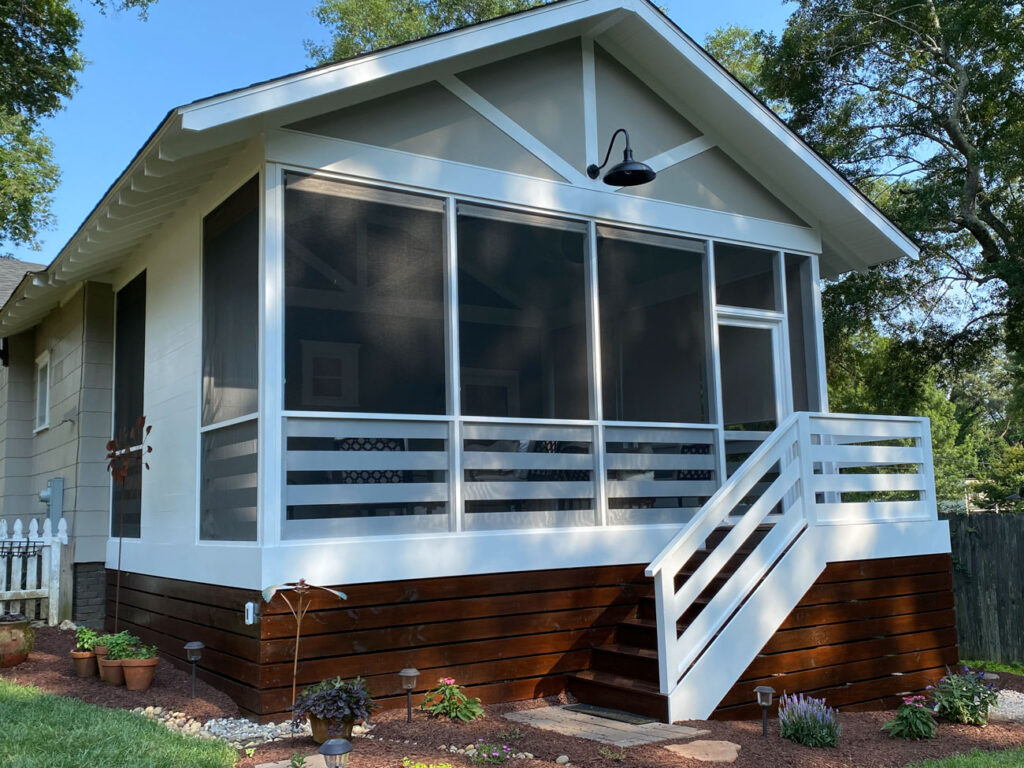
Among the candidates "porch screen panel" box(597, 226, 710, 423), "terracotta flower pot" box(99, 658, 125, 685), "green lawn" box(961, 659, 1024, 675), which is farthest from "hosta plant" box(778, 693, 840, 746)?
"green lawn" box(961, 659, 1024, 675)

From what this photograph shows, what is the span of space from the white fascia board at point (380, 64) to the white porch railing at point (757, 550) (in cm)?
342

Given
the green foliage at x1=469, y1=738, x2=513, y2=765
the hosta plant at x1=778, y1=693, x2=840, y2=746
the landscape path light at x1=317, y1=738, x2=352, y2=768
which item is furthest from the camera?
the hosta plant at x1=778, y1=693, x2=840, y2=746

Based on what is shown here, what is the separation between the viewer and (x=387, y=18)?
83.6 ft

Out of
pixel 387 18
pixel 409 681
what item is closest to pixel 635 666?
pixel 409 681

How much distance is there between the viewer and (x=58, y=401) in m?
10.2

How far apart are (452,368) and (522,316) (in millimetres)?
771

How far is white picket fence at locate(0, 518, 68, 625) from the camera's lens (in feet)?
28.6

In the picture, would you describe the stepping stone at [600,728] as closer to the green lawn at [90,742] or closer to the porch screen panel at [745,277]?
the green lawn at [90,742]

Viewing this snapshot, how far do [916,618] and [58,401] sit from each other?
28.9ft

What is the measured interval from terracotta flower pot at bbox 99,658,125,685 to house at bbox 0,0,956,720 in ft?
1.73

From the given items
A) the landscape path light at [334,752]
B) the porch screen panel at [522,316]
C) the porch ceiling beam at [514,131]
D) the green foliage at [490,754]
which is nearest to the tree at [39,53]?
the porch ceiling beam at [514,131]

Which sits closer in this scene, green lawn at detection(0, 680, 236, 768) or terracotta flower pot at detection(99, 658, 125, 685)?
green lawn at detection(0, 680, 236, 768)

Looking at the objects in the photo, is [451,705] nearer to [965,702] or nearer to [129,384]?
[965,702]

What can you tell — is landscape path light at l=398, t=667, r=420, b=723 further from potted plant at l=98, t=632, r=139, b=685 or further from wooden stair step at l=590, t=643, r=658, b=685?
potted plant at l=98, t=632, r=139, b=685
